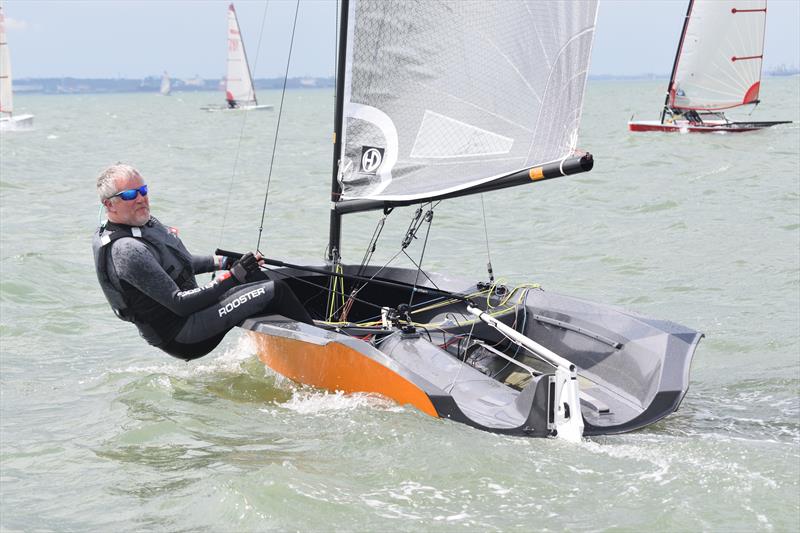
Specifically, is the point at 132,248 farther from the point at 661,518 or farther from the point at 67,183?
the point at 67,183

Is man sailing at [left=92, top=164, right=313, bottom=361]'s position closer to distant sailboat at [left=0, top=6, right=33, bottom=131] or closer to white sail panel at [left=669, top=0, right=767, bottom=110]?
white sail panel at [left=669, top=0, right=767, bottom=110]

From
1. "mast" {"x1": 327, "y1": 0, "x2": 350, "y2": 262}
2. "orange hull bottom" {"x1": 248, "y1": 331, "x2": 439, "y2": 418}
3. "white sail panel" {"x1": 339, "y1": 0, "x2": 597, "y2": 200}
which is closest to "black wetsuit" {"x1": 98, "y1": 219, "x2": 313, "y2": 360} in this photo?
"orange hull bottom" {"x1": 248, "y1": 331, "x2": 439, "y2": 418}

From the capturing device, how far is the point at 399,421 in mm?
4438

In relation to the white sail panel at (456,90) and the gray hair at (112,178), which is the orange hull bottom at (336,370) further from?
the gray hair at (112,178)

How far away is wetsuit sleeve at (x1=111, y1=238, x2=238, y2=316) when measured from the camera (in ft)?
15.2

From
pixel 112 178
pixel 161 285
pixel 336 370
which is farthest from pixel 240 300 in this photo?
pixel 112 178

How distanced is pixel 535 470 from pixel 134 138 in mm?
29628

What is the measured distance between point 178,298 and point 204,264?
2.38 ft

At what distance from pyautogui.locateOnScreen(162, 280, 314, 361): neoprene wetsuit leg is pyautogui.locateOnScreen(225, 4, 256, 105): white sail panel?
39152 millimetres

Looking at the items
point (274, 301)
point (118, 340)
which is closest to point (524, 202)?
point (118, 340)

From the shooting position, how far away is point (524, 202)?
1362cm

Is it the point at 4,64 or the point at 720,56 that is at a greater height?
the point at 720,56

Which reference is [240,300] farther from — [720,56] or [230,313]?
[720,56]

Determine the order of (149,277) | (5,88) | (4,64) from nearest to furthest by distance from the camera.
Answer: (149,277) < (4,64) < (5,88)
